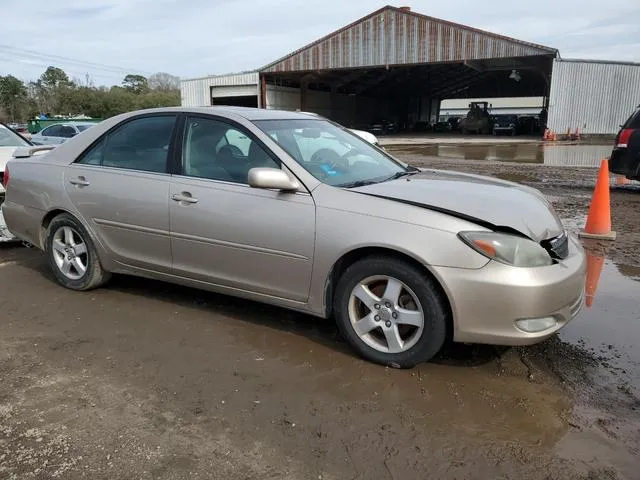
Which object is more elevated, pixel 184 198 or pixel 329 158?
pixel 329 158

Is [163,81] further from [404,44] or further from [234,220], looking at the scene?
[234,220]

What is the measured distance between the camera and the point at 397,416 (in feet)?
9.54

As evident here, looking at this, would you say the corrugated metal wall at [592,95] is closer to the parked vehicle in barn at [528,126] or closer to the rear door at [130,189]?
the parked vehicle in barn at [528,126]

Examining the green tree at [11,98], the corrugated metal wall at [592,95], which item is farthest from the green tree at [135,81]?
the corrugated metal wall at [592,95]

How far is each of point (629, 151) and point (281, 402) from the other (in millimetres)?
8953

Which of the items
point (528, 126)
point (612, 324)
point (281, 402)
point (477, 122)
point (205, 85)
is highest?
point (205, 85)

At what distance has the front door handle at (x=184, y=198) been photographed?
13.0 feet

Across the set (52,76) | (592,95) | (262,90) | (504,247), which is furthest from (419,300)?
(52,76)

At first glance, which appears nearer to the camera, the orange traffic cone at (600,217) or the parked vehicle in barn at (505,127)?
the orange traffic cone at (600,217)

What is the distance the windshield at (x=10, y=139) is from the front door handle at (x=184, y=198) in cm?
512

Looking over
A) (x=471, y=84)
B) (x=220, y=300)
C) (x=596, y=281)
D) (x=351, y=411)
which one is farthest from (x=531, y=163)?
(x=471, y=84)

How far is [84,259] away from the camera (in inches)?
189

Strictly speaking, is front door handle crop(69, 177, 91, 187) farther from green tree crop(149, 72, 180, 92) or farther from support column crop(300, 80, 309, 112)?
green tree crop(149, 72, 180, 92)

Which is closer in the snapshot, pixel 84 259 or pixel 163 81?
pixel 84 259
